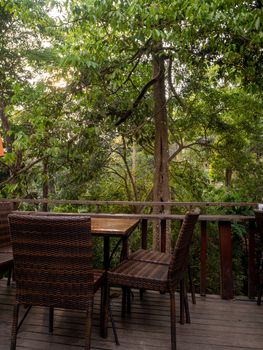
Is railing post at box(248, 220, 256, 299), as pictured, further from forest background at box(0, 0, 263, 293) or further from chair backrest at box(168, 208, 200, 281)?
forest background at box(0, 0, 263, 293)

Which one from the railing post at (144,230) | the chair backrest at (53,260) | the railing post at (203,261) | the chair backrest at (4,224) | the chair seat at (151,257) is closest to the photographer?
the chair backrest at (53,260)

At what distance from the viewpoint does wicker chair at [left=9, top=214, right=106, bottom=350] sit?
1.78 m

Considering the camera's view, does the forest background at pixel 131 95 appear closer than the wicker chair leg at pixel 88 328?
No

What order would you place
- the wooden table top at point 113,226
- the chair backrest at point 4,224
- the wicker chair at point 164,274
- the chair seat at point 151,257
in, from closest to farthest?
the wicker chair at point 164,274
the wooden table top at point 113,226
the chair seat at point 151,257
the chair backrest at point 4,224

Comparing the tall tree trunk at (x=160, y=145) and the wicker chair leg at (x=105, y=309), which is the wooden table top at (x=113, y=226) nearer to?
the wicker chair leg at (x=105, y=309)

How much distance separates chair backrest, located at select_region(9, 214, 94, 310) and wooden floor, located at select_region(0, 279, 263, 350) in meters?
0.44

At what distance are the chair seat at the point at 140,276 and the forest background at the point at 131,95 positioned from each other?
237 cm

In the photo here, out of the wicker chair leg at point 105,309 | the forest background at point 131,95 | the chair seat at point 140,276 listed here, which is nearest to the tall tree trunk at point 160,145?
the forest background at point 131,95

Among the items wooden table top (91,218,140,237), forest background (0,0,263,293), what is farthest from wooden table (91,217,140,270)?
forest background (0,0,263,293)

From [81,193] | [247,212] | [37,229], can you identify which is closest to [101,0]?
[37,229]

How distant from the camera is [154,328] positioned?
234 centimetres

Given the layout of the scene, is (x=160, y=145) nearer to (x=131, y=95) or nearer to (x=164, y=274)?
(x=131, y=95)

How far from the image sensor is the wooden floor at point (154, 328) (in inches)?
82.3

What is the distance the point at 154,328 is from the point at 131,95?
4.94 metres
